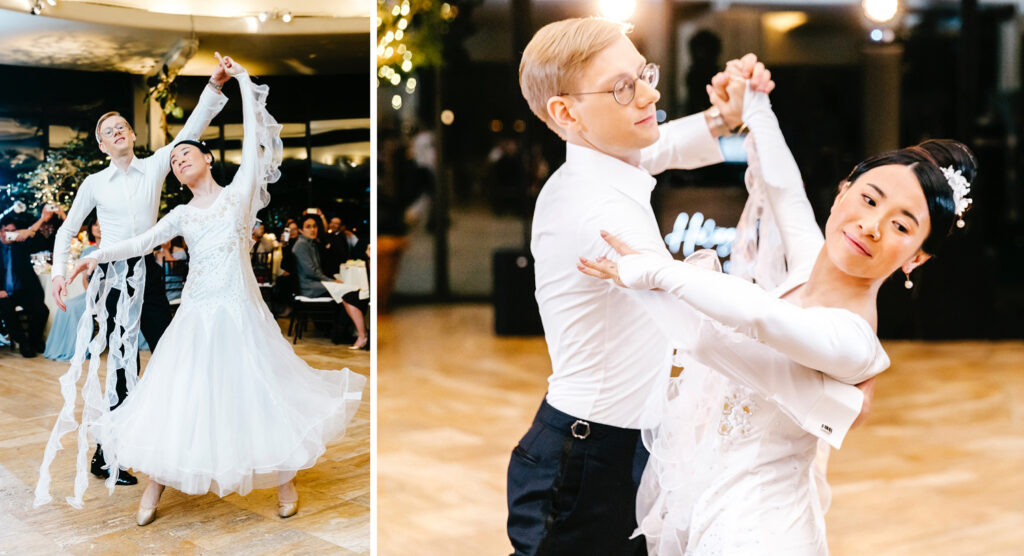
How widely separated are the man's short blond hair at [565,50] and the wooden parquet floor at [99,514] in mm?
1352

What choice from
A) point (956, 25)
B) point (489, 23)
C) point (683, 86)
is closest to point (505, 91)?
point (489, 23)

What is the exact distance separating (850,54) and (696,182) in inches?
57.7

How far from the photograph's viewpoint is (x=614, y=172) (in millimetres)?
1739

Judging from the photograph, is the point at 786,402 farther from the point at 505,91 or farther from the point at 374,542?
the point at 505,91

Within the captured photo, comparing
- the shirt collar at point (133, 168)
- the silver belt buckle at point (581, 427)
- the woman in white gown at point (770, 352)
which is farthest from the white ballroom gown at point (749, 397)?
the shirt collar at point (133, 168)

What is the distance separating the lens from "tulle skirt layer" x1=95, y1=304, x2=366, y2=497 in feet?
8.48

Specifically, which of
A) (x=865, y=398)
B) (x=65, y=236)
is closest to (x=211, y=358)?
(x=65, y=236)

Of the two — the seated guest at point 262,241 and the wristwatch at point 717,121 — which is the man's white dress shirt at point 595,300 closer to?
the wristwatch at point 717,121

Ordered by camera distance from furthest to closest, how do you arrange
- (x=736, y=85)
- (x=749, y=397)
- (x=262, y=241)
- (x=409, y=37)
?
(x=409, y=37)
(x=262, y=241)
(x=736, y=85)
(x=749, y=397)

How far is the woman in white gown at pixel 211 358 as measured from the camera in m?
2.56

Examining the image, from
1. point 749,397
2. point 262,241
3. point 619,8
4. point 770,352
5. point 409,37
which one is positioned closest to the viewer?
point 770,352

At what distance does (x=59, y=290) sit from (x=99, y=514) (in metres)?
0.70

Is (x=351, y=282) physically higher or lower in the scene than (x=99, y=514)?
higher

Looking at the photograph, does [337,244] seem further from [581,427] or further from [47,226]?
[581,427]
